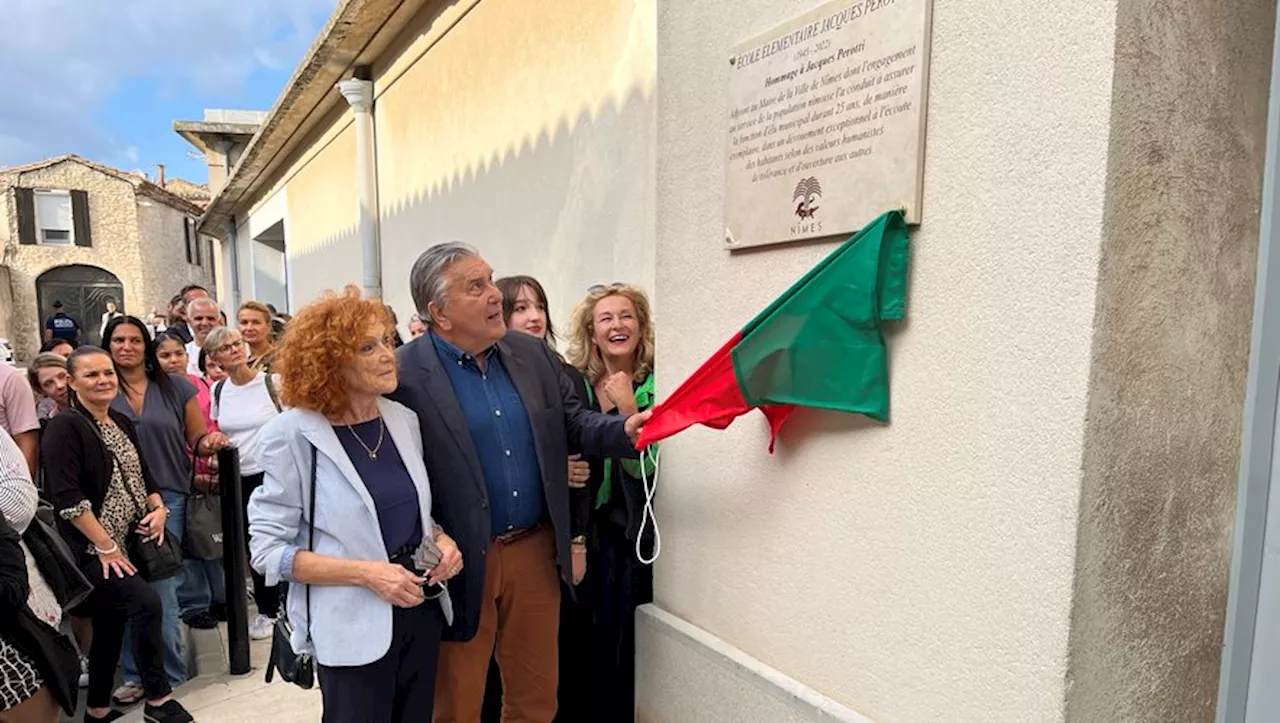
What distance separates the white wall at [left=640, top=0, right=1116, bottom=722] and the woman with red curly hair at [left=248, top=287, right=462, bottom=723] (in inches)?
39.1

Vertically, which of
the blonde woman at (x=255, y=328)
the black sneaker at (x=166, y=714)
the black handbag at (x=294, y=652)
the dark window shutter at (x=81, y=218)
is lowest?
the black sneaker at (x=166, y=714)

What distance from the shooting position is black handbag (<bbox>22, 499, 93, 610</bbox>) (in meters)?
2.45

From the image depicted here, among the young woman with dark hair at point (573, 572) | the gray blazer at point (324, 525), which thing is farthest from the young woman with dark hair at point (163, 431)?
the gray blazer at point (324, 525)

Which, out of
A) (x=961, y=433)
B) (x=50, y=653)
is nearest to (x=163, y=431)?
(x=50, y=653)

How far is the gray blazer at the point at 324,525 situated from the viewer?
6.66 ft

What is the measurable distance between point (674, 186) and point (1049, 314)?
52.2 inches

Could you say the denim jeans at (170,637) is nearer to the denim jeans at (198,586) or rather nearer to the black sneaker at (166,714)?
the black sneaker at (166,714)

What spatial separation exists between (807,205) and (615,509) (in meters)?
1.45

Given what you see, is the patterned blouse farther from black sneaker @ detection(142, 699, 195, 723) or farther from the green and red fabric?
the green and red fabric

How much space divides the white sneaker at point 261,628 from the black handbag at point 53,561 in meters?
1.87

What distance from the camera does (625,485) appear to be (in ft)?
9.02

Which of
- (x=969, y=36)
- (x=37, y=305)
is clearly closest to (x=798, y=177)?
(x=969, y=36)

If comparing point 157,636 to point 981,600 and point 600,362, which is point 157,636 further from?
point 981,600

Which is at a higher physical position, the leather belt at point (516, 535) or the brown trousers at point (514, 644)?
the leather belt at point (516, 535)
